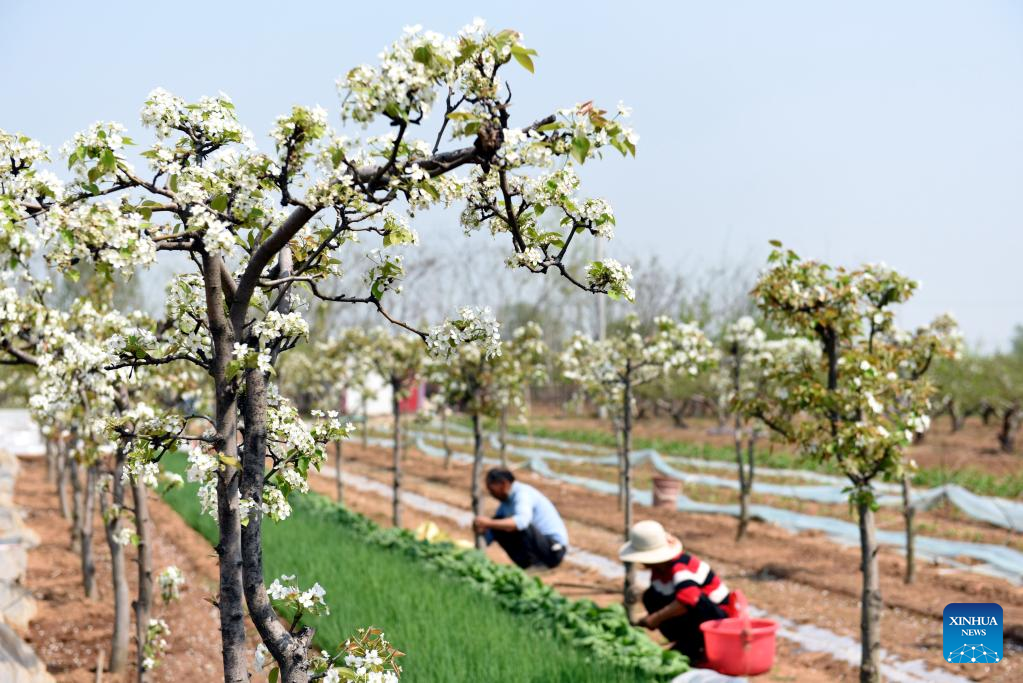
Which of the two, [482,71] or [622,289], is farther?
[622,289]

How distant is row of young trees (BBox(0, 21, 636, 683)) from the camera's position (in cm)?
238

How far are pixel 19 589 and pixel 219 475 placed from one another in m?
6.21

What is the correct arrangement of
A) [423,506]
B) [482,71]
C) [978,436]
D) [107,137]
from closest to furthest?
[482,71]
[107,137]
[423,506]
[978,436]

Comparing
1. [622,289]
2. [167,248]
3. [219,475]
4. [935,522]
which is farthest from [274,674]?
[935,522]

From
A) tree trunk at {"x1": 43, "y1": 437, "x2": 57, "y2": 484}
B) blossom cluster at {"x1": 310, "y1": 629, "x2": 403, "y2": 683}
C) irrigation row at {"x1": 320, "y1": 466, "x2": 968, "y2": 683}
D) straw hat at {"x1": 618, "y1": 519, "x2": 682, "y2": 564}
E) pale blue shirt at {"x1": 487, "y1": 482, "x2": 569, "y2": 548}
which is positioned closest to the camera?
blossom cluster at {"x1": 310, "y1": 629, "x2": 403, "y2": 683}

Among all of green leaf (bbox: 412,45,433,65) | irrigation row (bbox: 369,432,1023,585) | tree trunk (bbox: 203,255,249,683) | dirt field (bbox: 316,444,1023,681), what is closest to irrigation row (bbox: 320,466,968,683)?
dirt field (bbox: 316,444,1023,681)

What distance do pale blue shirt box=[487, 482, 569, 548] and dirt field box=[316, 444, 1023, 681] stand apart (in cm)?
137

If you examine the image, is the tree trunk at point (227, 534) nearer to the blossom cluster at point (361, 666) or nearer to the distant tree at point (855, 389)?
the blossom cluster at point (361, 666)

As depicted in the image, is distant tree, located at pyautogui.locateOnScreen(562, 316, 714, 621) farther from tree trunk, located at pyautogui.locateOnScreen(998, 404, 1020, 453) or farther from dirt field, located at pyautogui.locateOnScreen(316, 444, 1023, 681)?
tree trunk, located at pyautogui.locateOnScreen(998, 404, 1020, 453)

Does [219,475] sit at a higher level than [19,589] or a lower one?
higher

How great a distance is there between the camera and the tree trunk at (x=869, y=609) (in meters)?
5.94

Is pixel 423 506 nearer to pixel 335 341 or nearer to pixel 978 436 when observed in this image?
pixel 335 341

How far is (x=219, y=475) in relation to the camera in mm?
2941

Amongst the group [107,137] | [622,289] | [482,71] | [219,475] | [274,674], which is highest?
[482,71]
